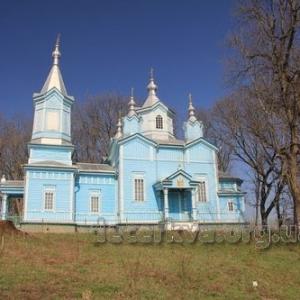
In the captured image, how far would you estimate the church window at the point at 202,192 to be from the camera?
2610 centimetres

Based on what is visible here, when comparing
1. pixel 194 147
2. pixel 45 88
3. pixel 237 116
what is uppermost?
Result: pixel 45 88

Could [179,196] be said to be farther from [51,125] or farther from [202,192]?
[51,125]

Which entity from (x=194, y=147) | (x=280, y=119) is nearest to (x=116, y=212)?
(x=194, y=147)

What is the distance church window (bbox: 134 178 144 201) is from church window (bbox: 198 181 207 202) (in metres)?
4.04

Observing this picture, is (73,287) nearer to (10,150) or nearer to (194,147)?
(194,147)

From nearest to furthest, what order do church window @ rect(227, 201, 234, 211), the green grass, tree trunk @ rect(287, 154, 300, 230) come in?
1. the green grass
2. tree trunk @ rect(287, 154, 300, 230)
3. church window @ rect(227, 201, 234, 211)

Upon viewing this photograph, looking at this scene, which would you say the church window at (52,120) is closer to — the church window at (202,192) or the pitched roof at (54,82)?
the pitched roof at (54,82)

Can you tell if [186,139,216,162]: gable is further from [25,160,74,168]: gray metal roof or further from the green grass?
the green grass

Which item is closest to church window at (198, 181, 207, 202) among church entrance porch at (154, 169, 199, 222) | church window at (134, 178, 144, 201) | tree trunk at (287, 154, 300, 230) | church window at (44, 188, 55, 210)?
church entrance porch at (154, 169, 199, 222)

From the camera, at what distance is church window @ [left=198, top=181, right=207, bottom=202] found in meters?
26.1

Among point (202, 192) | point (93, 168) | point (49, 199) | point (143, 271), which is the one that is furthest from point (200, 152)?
point (143, 271)

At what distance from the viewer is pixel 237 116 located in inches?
1043

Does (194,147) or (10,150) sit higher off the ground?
(10,150)

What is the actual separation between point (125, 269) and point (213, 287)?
93.8 inches
